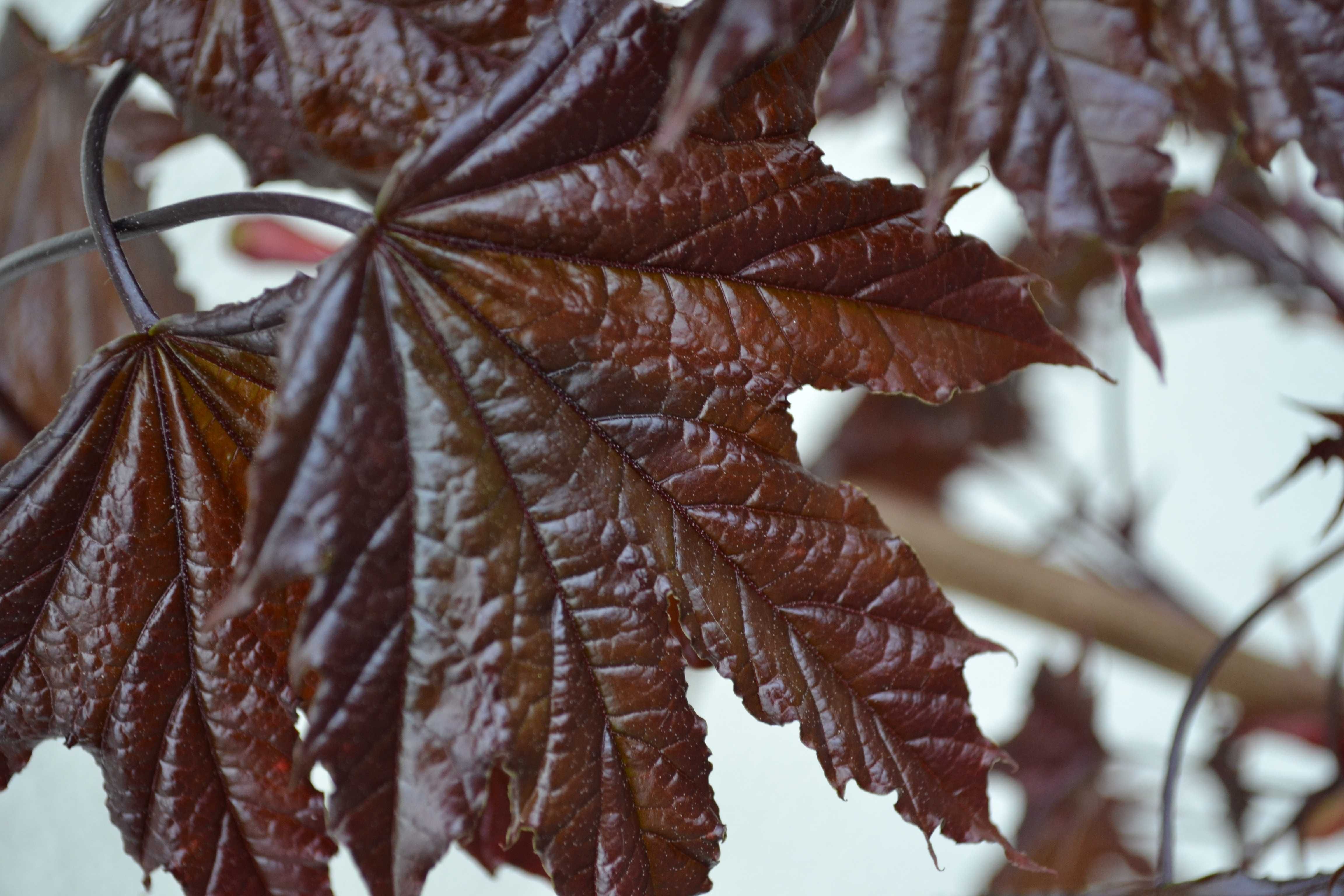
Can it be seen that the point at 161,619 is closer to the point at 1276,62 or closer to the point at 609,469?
the point at 609,469

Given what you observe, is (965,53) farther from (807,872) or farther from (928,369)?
(807,872)

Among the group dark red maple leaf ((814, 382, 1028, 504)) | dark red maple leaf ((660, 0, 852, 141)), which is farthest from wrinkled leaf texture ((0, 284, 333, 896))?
dark red maple leaf ((814, 382, 1028, 504))

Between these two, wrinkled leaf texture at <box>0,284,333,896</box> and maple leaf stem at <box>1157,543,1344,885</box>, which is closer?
wrinkled leaf texture at <box>0,284,333,896</box>

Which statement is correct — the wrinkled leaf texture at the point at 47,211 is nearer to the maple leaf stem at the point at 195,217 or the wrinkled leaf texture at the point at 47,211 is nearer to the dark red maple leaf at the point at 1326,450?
the maple leaf stem at the point at 195,217

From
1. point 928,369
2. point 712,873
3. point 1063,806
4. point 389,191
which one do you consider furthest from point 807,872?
point 389,191

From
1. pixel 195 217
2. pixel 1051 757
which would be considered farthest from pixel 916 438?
pixel 195 217

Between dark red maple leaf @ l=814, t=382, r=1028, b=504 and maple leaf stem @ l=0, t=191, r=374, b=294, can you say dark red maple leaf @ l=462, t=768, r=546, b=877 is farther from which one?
dark red maple leaf @ l=814, t=382, r=1028, b=504
